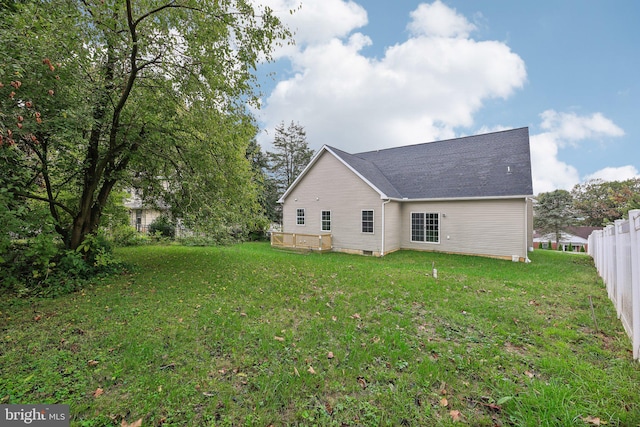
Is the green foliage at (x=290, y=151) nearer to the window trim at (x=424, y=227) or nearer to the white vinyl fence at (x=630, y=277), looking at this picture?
the window trim at (x=424, y=227)

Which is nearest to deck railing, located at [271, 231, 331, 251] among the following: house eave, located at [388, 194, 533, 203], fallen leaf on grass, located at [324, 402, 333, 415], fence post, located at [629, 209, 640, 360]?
house eave, located at [388, 194, 533, 203]

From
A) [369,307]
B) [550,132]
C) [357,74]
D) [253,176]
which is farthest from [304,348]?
[550,132]

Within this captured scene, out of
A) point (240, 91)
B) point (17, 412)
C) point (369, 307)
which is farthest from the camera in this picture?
point (240, 91)

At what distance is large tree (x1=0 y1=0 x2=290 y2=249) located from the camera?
4.68 metres

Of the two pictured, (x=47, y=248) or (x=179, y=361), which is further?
(x=47, y=248)

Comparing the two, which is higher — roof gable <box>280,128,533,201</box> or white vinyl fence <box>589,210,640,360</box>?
roof gable <box>280,128,533,201</box>

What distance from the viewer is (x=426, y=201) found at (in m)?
13.9

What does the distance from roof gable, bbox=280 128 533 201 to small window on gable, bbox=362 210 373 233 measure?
134 cm

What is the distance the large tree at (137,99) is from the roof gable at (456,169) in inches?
329

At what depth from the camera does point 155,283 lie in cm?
678

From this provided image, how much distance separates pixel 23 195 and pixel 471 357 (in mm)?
9311

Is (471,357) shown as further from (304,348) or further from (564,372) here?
(304,348)

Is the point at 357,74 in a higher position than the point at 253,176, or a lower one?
higher

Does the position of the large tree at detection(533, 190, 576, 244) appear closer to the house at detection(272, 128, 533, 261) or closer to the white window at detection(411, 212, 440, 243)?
the house at detection(272, 128, 533, 261)
